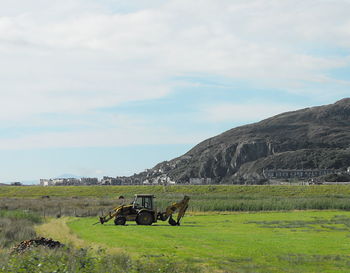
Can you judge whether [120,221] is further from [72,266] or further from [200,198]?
[200,198]

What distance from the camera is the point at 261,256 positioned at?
21734 millimetres

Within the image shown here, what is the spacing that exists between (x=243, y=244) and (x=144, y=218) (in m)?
13.5

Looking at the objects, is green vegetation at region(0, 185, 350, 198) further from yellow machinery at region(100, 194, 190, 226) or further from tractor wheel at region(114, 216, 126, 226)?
tractor wheel at region(114, 216, 126, 226)

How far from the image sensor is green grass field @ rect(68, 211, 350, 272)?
20.0m

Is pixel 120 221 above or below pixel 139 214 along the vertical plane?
below

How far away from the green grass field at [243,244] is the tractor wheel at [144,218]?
135 inches

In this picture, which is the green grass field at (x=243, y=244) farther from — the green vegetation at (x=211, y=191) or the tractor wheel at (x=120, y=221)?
the green vegetation at (x=211, y=191)

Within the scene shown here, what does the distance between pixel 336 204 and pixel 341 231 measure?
92.2 feet

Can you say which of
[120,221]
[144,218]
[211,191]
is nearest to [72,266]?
[120,221]

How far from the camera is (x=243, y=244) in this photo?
83.9 feet

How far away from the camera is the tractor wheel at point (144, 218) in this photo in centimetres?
3800

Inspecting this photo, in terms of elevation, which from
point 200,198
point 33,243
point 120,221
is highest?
point 200,198

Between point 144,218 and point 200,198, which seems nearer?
point 144,218

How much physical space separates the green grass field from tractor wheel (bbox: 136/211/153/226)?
342 centimetres
